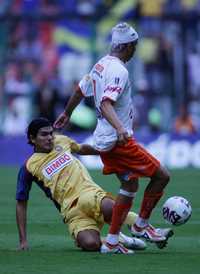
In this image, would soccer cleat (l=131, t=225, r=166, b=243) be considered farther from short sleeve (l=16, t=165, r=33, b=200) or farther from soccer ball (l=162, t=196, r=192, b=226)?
short sleeve (l=16, t=165, r=33, b=200)

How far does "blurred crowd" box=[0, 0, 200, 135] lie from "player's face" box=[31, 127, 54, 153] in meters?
14.9

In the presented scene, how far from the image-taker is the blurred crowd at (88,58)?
2655cm

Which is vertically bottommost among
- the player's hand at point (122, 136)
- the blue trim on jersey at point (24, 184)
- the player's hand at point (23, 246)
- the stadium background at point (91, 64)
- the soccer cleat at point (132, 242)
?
the stadium background at point (91, 64)

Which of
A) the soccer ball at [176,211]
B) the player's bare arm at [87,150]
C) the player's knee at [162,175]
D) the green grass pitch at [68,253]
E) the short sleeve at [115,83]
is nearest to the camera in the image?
the green grass pitch at [68,253]

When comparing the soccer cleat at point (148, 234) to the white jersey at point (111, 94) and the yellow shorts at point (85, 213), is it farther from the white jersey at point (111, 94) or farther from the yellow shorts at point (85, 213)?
the white jersey at point (111, 94)

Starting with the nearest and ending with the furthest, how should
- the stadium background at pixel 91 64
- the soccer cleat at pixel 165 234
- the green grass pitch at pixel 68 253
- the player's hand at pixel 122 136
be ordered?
the green grass pitch at pixel 68 253, the player's hand at pixel 122 136, the soccer cleat at pixel 165 234, the stadium background at pixel 91 64

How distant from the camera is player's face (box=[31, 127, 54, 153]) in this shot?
10781 millimetres

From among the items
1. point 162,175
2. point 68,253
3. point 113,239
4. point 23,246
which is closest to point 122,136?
point 162,175

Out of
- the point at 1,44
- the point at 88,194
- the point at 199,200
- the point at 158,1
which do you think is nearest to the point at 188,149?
the point at 158,1

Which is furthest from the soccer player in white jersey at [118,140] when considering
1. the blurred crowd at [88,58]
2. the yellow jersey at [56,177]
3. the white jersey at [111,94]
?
the blurred crowd at [88,58]

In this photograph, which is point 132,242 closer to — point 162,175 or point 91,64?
point 162,175

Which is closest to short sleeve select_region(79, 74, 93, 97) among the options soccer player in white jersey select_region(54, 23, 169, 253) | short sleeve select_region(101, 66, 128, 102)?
soccer player in white jersey select_region(54, 23, 169, 253)

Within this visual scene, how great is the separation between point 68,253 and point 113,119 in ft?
4.28

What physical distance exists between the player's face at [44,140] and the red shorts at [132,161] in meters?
0.74
